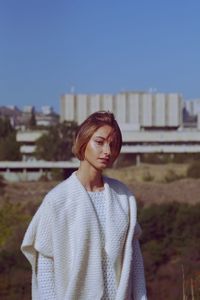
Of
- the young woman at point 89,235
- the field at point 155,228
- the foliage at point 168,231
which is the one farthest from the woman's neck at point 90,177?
the foliage at point 168,231

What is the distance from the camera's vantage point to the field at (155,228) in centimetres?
822

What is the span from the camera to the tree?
187 ft

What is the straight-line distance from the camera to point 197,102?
160 m

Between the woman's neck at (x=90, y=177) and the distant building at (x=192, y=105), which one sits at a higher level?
the woman's neck at (x=90, y=177)

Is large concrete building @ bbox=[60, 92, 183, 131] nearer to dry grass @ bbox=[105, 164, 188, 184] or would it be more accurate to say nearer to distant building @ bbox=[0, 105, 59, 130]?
distant building @ bbox=[0, 105, 59, 130]

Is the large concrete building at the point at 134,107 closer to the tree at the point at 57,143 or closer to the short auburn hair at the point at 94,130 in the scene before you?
the tree at the point at 57,143

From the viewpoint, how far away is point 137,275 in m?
3.30

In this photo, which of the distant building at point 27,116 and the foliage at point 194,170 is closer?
the foliage at point 194,170

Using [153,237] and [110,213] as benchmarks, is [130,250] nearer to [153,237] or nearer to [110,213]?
[110,213]

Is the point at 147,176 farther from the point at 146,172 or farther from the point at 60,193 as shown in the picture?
the point at 60,193

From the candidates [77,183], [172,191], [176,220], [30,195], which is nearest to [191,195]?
[172,191]

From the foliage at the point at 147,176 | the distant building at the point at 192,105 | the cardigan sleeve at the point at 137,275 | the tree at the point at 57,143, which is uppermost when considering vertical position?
the cardigan sleeve at the point at 137,275

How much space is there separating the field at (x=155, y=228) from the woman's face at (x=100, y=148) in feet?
4.92

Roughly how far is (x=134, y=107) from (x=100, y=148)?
3490 inches
